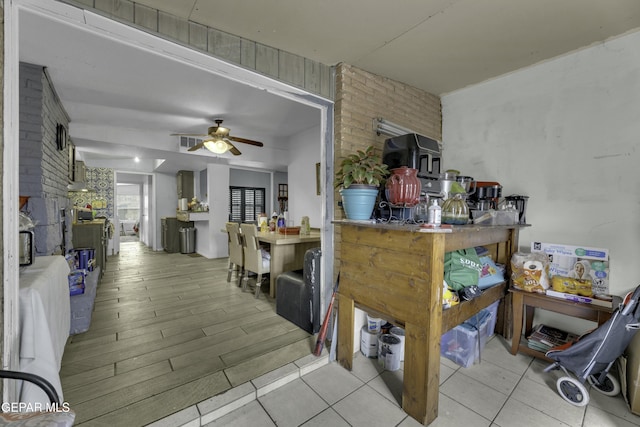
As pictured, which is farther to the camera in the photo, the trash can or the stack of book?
the trash can

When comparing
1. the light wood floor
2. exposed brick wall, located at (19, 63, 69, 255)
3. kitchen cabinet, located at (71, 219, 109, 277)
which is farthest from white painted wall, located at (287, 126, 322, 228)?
exposed brick wall, located at (19, 63, 69, 255)

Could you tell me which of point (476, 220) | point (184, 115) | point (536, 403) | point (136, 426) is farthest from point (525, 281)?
point (184, 115)

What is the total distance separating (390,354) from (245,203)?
593 centimetres

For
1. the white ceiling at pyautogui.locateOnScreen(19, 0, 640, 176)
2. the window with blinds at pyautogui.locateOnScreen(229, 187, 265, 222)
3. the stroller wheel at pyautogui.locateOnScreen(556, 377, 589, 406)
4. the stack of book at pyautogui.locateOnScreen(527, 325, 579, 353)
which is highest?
the white ceiling at pyautogui.locateOnScreen(19, 0, 640, 176)

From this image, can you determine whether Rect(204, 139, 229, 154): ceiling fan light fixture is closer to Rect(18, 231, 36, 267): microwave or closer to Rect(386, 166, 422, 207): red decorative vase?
Rect(18, 231, 36, 267): microwave

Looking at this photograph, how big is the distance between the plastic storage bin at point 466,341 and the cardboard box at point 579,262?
66 centimetres

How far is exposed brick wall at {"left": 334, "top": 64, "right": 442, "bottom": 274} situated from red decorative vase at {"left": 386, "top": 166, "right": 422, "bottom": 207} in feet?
1.82

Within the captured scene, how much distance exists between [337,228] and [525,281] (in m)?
1.49

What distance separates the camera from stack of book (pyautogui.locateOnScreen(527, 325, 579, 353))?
204cm

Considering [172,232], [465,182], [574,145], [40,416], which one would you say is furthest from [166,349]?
[172,232]

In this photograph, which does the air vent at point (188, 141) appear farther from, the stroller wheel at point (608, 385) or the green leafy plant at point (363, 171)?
the stroller wheel at point (608, 385)

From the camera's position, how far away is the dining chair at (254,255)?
11.1 ft

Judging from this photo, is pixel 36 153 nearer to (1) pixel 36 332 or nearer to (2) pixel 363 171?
(1) pixel 36 332

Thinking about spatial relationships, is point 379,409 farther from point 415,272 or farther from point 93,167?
point 93,167
